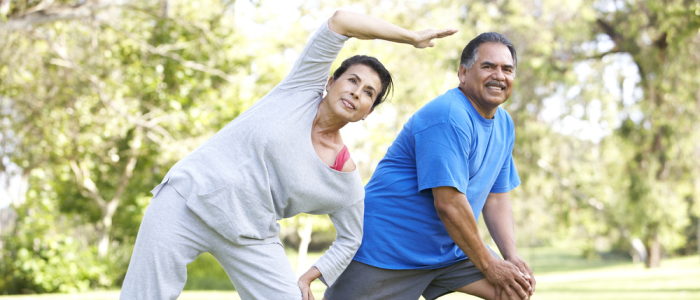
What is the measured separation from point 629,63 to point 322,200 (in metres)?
13.9

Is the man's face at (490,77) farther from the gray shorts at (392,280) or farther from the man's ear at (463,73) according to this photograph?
the gray shorts at (392,280)

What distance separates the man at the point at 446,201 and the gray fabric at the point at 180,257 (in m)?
0.52

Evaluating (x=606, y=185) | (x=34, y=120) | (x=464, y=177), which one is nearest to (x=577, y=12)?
(x=606, y=185)

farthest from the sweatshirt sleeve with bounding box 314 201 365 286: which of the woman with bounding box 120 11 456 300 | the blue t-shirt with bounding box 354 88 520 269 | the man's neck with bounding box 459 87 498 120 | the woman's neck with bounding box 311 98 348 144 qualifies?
the man's neck with bounding box 459 87 498 120

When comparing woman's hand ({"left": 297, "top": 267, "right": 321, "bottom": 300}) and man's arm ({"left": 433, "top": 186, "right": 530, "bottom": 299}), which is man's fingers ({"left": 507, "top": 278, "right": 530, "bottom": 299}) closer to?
man's arm ({"left": 433, "top": 186, "right": 530, "bottom": 299})

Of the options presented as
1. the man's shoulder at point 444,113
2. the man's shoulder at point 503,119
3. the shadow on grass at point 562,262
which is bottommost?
the shadow on grass at point 562,262

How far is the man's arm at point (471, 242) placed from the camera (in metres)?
2.51

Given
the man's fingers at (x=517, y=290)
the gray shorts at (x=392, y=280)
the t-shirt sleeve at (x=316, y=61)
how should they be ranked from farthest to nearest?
the gray shorts at (x=392, y=280), the man's fingers at (x=517, y=290), the t-shirt sleeve at (x=316, y=61)

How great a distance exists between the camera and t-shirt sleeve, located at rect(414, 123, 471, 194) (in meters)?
2.49

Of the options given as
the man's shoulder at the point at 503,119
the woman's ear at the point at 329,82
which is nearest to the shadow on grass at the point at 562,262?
the man's shoulder at the point at 503,119

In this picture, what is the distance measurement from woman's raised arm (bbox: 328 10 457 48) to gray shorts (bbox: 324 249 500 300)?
1098 mm

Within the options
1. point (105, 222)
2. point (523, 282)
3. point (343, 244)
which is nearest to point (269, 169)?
point (343, 244)

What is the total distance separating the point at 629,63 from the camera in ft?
46.8

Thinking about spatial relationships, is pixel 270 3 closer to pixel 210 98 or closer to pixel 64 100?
pixel 210 98
